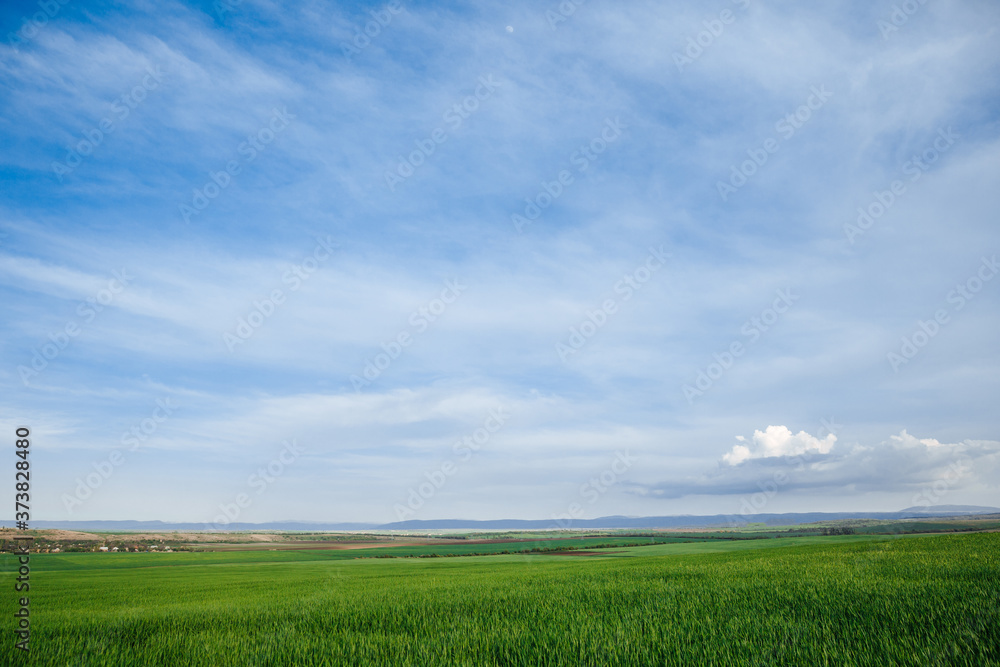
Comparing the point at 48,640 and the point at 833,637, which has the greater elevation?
the point at 833,637

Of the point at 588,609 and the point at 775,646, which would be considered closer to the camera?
the point at 775,646

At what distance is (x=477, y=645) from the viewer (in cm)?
827

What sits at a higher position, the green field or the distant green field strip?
the green field

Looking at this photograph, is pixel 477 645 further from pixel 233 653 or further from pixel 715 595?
pixel 715 595

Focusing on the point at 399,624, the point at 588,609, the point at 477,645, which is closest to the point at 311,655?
the point at 477,645

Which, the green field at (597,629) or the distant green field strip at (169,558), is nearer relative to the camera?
the green field at (597,629)

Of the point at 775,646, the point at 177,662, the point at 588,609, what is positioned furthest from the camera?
the point at 588,609

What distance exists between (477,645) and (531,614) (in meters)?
3.46

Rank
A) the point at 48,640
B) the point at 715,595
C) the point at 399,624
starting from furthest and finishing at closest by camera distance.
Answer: the point at 715,595
the point at 399,624
the point at 48,640

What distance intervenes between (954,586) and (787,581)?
420 centimetres

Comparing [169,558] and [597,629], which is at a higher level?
[597,629]

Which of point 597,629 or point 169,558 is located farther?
point 169,558

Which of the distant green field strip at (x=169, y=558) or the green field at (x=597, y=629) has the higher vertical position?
the green field at (x=597, y=629)

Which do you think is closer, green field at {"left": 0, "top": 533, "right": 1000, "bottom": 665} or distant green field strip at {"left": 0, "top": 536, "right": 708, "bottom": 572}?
green field at {"left": 0, "top": 533, "right": 1000, "bottom": 665}
